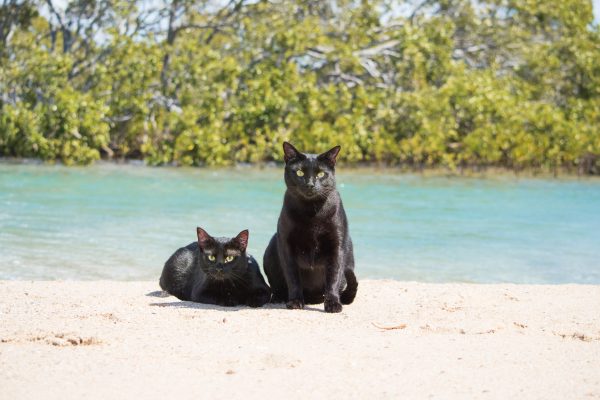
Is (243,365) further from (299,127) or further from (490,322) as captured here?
(299,127)

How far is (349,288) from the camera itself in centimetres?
620

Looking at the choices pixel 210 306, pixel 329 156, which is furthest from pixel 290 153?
pixel 210 306

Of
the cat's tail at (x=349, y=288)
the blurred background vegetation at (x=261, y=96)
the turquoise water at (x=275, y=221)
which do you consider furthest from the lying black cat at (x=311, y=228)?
the blurred background vegetation at (x=261, y=96)

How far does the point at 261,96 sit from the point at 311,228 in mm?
18942

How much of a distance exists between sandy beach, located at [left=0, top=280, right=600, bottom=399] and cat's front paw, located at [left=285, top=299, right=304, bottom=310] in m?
0.10

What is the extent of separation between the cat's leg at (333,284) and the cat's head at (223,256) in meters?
0.64

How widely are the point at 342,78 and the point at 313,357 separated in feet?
75.1

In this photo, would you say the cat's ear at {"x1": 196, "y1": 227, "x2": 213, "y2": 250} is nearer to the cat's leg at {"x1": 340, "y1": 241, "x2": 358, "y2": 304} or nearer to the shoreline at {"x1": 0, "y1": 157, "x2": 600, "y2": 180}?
the cat's leg at {"x1": 340, "y1": 241, "x2": 358, "y2": 304}

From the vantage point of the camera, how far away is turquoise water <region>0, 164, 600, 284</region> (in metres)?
9.52

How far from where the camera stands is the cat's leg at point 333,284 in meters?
5.75

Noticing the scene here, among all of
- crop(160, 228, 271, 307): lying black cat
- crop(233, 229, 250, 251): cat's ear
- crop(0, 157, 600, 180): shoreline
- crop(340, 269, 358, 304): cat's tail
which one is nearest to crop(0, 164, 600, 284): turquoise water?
crop(0, 157, 600, 180): shoreline

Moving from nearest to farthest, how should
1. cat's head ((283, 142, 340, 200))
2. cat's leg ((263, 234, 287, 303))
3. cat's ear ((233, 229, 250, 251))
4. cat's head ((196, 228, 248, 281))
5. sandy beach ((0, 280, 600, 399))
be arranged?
sandy beach ((0, 280, 600, 399))
cat's head ((283, 142, 340, 200))
cat's head ((196, 228, 248, 281))
cat's ear ((233, 229, 250, 251))
cat's leg ((263, 234, 287, 303))

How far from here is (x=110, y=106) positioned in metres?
24.0

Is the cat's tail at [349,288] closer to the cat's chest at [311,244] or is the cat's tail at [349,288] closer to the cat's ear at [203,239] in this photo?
the cat's chest at [311,244]
